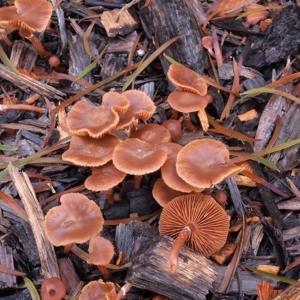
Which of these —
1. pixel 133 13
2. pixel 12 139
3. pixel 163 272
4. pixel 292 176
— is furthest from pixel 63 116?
pixel 292 176

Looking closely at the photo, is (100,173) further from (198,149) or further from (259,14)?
(259,14)

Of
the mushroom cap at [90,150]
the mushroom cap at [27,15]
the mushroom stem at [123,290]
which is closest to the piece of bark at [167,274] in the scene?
the mushroom stem at [123,290]

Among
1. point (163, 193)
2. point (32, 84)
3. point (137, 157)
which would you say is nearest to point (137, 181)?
point (163, 193)

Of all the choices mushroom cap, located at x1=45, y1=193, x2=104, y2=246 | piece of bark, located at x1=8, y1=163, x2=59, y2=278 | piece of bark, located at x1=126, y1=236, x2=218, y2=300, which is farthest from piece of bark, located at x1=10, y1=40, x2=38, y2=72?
piece of bark, located at x1=126, y1=236, x2=218, y2=300

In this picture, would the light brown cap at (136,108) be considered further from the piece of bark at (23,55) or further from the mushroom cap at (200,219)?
the piece of bark at (23,55)

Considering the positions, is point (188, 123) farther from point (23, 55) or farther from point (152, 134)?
point (23, 55)

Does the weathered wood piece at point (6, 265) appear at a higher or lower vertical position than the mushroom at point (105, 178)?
lower
